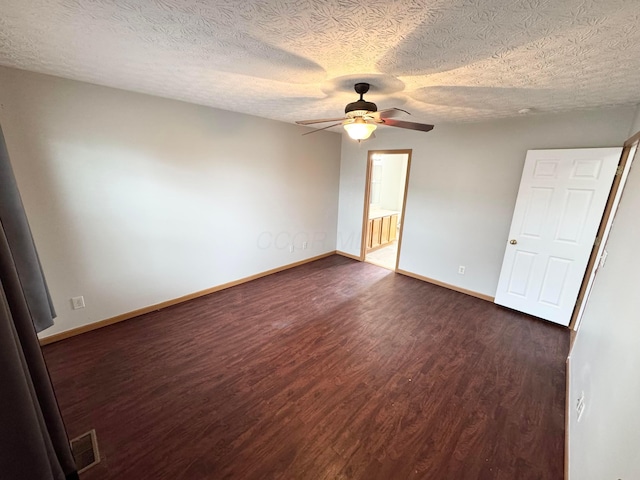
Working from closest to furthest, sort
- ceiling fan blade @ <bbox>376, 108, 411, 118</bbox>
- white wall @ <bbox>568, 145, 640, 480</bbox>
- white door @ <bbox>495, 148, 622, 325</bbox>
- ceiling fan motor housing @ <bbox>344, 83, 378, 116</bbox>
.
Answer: white wall @ <bbox>568, 145, 640, 480</bbox> < ceiling fan motor housing @ <bbox>344, 83, 378, 116</bbox> < ceiling fan blade @ <bbox>376, 108, 411, 118</bbox> < white door @ <bbox>495, 148, 622, 325</bbox>

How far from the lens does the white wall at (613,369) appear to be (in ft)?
3.27

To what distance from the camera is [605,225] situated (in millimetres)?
2551

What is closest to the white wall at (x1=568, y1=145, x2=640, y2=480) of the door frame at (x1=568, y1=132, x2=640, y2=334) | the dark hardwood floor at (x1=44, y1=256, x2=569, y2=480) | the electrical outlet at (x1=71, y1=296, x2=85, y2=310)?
the dark hardwood floor at (x1=44, y1=256, x2=569, y2=480)

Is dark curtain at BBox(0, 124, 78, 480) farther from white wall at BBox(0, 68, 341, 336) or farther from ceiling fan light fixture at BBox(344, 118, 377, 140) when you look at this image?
ceiling fan light fixture at BBox(344, 118, 377, 140)

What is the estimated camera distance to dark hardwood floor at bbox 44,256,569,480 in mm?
1524

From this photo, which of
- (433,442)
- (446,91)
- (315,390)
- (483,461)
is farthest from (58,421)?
(446,91)

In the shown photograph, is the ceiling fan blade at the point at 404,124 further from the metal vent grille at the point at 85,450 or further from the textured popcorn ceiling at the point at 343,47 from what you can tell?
the metal vent grille at the point at 85,450

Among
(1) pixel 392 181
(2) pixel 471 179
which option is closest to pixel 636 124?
(2) pixel 471 179

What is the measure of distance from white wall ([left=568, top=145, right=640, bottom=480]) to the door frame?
19.0 inches

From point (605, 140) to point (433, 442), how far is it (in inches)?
125

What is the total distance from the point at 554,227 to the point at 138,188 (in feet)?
14.4

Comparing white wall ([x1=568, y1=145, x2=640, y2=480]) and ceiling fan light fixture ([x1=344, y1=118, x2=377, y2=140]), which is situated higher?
ceiling fan light fixture ([x1=344, y1=118, x2=377, y2=140])

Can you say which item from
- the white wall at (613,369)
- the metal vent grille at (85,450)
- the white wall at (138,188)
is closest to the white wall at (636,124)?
the white wall at (613,369)

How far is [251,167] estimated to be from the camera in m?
3.46
